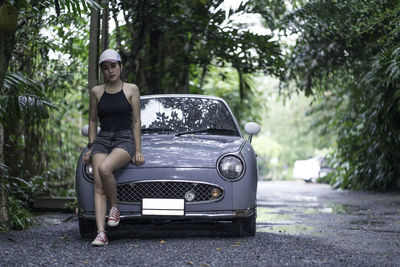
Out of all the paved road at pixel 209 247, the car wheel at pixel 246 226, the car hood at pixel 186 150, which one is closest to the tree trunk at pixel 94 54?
the paved road at pixel 209 247

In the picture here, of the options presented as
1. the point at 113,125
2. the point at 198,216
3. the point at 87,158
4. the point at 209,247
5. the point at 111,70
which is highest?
the point at 111,70

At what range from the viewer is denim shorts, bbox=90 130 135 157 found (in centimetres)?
572

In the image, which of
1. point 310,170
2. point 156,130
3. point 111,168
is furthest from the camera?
point 310,170

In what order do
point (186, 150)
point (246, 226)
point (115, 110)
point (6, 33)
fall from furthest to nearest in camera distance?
point (246, 226), point (186, 150), point (115, 110), point (6, 33)

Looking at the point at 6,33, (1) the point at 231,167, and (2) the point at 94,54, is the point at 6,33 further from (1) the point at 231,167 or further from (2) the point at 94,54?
(2) the point at 94,54

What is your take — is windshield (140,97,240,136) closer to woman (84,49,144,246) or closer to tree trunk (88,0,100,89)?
woman (84,49,144,246)

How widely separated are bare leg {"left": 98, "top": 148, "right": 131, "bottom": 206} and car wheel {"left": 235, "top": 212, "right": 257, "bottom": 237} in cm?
125

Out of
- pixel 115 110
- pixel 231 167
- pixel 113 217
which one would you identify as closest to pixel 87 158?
pixel 115 110

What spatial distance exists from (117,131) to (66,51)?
4214mm

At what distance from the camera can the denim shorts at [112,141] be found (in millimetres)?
5719

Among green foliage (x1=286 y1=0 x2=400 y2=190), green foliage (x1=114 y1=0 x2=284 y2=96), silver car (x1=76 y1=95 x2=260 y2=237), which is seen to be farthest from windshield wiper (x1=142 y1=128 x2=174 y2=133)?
green foliage (x1=114 y1=0 x2=284 y2=96)

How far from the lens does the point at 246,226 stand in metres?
6.07

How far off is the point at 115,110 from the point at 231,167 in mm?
1195

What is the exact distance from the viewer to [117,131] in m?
5.79
